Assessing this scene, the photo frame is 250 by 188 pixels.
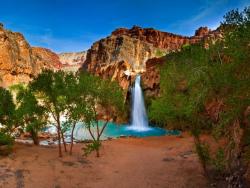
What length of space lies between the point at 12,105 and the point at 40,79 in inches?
161

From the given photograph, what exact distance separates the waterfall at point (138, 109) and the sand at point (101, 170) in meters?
31.0

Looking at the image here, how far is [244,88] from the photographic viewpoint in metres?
9.59

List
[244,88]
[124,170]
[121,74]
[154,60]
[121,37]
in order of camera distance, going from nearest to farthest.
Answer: [244,88] → [124,170] → [154,60] → [121,74] → [121,37]

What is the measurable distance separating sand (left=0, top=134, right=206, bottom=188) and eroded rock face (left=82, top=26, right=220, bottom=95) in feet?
116

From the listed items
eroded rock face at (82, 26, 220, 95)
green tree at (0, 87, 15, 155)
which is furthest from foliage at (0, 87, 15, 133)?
eroded rock face at (82, 26, 220, 95)

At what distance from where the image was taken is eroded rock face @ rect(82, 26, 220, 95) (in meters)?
71.4

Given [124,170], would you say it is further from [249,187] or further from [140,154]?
[249,187]

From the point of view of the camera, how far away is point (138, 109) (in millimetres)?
56969

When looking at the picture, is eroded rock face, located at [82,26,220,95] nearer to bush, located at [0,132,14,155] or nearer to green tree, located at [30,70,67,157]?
green tree, located at [30,70,67,157]

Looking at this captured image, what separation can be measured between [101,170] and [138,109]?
3868 centimetres

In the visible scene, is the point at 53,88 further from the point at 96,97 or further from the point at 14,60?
the point at 14,60

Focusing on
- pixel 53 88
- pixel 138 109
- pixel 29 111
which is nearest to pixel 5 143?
pixel 29 111

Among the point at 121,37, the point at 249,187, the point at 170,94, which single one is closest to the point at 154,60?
→ the point at 170,94

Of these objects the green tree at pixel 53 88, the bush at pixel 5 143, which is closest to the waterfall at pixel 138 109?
the green tree at pixel 53 88
